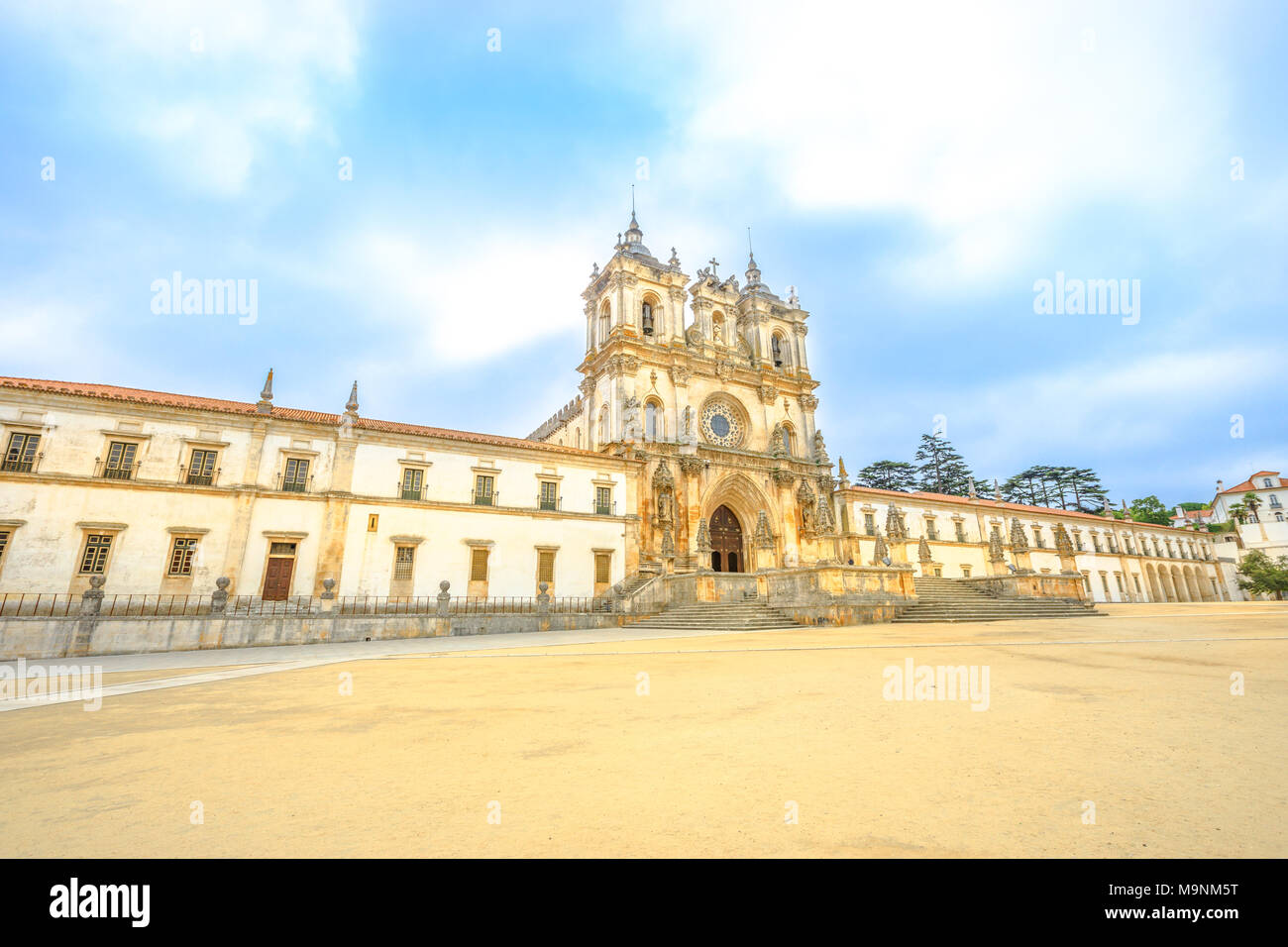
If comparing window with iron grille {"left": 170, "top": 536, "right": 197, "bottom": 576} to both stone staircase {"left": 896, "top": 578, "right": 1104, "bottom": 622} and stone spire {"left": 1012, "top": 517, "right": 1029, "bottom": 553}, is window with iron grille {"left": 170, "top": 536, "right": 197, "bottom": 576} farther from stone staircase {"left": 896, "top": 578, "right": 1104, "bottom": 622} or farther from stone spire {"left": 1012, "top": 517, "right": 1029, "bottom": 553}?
stone spire {"left": 1012, "top": 517, "right": 1029, "bottom": 553}

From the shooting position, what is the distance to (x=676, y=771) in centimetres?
289

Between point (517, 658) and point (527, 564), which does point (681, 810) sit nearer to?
point (517, 658)

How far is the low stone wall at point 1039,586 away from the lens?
76.4ft

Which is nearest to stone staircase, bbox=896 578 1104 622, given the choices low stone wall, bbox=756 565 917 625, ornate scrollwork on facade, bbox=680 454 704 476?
low stone wall, bbox=756 565 917 625

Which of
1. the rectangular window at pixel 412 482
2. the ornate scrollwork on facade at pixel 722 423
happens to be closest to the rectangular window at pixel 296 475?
the rectangular window at pixel 412 482

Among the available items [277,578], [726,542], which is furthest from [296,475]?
[726,542]

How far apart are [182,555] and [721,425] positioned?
1056 inches

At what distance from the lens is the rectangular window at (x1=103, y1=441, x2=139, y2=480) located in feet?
64.5

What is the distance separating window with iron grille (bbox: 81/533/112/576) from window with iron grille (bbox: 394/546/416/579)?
30.9ft

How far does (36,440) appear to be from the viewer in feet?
62.4

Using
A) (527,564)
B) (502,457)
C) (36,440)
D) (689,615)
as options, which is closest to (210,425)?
(36,440)

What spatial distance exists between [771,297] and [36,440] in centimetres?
3871

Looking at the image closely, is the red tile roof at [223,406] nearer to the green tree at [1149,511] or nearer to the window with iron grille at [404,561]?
the window with iron grille at [404,561]
